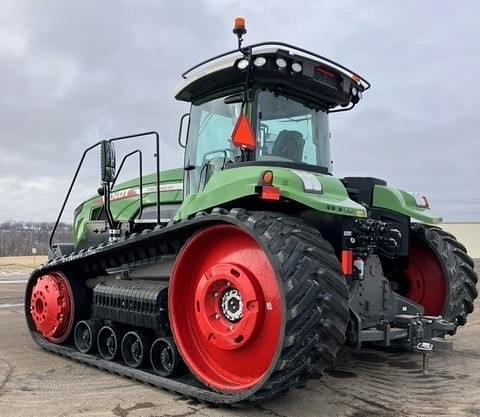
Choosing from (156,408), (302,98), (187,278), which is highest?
(302,98)

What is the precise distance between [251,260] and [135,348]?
191 cm

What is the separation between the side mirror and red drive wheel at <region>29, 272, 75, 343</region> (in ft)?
4.89

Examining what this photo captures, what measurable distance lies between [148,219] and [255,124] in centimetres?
199

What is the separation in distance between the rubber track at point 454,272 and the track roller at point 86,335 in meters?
3.81

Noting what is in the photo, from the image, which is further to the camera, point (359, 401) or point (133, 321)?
point (133, 321)

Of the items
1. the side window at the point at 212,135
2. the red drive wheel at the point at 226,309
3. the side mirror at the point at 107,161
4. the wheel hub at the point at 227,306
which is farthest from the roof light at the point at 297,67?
the side mirror at the point at 107,161

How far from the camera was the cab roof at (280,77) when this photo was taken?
5.14 m

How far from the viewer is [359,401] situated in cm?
471

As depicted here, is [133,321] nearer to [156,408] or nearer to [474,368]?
[156,408]

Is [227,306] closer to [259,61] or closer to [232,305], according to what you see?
[232,305]

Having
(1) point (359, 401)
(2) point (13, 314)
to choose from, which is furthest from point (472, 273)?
(2) point (13, 314)

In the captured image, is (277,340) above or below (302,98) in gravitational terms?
below

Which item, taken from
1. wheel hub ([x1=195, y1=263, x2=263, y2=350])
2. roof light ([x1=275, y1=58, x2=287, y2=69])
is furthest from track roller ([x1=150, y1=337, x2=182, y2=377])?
roof light ([x1=275, y1=58, x2=287, y2=69])

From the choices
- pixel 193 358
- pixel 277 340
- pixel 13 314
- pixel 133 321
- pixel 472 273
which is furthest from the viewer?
pixel 13 314
